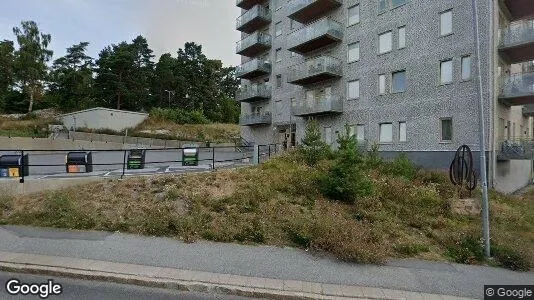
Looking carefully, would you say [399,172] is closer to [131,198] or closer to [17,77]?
[131,198]

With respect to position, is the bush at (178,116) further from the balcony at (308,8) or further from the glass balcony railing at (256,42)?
the balcony at (308,8)

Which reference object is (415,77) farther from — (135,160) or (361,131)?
(135,160)

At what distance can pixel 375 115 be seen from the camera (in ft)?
71.8

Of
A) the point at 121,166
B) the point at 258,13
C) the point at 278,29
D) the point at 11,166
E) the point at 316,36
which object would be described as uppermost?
the point at 258,13

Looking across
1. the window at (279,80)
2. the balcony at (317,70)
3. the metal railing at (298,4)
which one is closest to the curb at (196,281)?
the balcony at (317,70)

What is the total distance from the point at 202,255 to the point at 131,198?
405 centimetres

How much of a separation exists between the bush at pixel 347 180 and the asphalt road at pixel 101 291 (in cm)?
625

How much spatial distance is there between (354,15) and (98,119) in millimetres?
32340

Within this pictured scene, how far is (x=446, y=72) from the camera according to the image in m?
18.6

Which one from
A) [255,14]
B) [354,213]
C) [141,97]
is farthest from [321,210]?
[141,97]

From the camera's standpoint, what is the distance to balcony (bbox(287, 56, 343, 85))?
2386cm

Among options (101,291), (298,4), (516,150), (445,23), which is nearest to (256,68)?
(298,4)

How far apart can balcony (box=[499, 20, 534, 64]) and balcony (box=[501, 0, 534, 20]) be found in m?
1.52

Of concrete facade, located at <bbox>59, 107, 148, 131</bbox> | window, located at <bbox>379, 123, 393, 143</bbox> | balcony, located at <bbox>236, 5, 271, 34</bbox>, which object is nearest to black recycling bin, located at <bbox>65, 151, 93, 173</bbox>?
window, located at <bbox>379, 123, 393, 143</bbox>
